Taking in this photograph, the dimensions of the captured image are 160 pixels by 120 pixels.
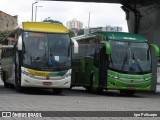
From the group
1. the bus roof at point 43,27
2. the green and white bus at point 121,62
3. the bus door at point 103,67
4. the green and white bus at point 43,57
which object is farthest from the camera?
the bus door at point 103,67

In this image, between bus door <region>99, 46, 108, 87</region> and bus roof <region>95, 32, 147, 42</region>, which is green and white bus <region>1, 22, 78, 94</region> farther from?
bus roof <region>95, 32, 147, 42</region>

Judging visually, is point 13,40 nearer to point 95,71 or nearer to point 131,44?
point 95,71

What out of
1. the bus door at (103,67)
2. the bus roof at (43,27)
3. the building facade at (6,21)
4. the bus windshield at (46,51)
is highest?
the bus roof at (43,27)

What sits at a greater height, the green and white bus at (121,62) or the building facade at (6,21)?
the green and white bus at (121,62)

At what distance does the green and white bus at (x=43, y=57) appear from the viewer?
22.4 metres

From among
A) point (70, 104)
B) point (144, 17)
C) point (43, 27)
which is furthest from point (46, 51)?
point (144, 17)

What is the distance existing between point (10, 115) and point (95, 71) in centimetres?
1513

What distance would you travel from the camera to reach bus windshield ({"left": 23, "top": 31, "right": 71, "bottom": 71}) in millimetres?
22578

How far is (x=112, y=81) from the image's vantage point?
24.2m

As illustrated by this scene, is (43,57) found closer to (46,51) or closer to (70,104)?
(46,51)

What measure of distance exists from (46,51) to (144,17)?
13.4 meters

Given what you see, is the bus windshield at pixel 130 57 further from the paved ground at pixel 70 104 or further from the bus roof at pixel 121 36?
the paved ground at pixel 70 104

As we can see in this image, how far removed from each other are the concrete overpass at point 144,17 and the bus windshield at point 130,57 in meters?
7.85

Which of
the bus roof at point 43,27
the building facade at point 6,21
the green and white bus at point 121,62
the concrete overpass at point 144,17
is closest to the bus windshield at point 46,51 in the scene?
the bus roof at point 43,27
